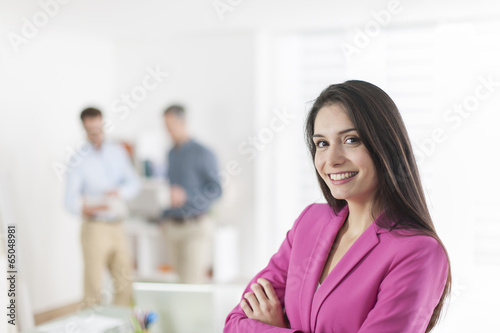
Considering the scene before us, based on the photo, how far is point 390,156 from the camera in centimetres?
133

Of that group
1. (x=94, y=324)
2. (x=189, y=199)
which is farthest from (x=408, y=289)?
(x=189, y=199)

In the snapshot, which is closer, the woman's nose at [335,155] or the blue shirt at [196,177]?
the woman's nose at [335,155]

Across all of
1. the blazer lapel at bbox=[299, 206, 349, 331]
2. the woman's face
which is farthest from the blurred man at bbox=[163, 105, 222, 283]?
the woman's face

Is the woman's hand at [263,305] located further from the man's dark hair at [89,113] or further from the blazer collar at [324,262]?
the man's dark hair at [89,113]

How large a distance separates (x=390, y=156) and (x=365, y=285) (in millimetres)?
323

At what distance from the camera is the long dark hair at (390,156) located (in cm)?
132

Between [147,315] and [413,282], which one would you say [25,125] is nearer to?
[147,315]

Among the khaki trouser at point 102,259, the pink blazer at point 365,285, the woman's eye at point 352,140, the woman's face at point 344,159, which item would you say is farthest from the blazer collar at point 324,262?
the khaki trouser at point 102,259

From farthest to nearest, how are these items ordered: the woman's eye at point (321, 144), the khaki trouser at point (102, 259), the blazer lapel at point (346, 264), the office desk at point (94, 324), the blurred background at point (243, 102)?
the blurred background at point (243, 102) < the khaki trouser at point (102, 259) < the office desk at point (94, 324) < the woman's eye at point (321, 144) < the blazer lapel at point (346, 264)

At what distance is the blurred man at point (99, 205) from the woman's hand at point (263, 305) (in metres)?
3.19

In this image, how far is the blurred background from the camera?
4.69 metres

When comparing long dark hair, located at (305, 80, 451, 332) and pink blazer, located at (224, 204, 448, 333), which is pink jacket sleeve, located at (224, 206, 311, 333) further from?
long dark hair, located at (305, 80, 451, 332)

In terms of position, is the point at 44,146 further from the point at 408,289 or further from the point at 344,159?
the point at 408,289

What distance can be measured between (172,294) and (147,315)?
0.37 metres
